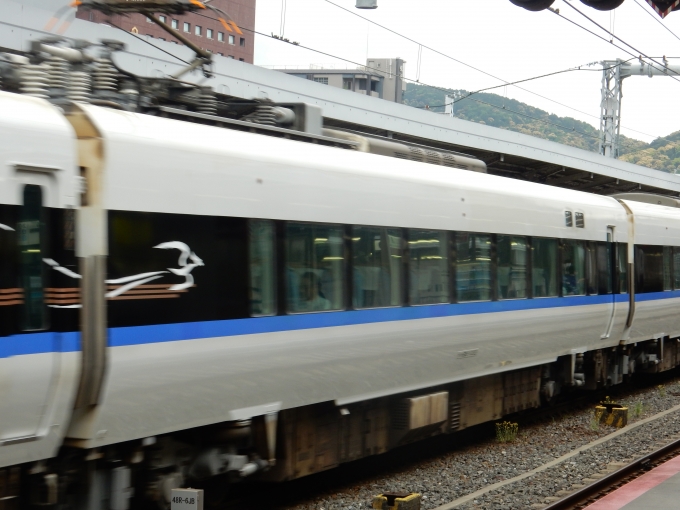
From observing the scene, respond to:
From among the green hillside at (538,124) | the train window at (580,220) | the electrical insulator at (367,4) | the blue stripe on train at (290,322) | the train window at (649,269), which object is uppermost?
the green hillside at (538,124)

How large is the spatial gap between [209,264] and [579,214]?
7355mm

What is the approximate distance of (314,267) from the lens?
7703 mm

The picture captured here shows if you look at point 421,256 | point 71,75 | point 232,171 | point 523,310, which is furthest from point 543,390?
point 71,75

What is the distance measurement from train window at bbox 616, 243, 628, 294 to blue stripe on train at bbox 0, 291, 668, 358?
3.55 metres

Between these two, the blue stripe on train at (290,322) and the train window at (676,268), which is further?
the train window at (676,268)

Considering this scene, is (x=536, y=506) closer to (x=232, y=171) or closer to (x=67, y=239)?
(x=232, y=171)

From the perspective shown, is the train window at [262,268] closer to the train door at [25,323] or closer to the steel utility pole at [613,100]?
the train door at [25,323]

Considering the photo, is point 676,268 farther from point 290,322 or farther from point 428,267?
point 290,322

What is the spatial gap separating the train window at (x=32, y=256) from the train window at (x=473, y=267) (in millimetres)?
5164

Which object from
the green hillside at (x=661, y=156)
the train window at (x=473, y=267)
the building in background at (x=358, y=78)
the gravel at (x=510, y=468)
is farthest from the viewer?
the green hillside at (x=661, y=156)

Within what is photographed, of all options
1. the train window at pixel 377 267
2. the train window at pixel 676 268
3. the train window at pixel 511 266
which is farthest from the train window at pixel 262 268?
the train window at pixel 676 268

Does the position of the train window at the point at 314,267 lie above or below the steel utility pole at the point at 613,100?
below

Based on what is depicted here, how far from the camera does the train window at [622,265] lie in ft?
46.2

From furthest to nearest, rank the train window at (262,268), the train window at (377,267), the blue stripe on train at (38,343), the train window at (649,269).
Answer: the train window at (649,269) → the train window at (377,267) → the train window at (262,268) → the blue stripe on train at (38,343)
